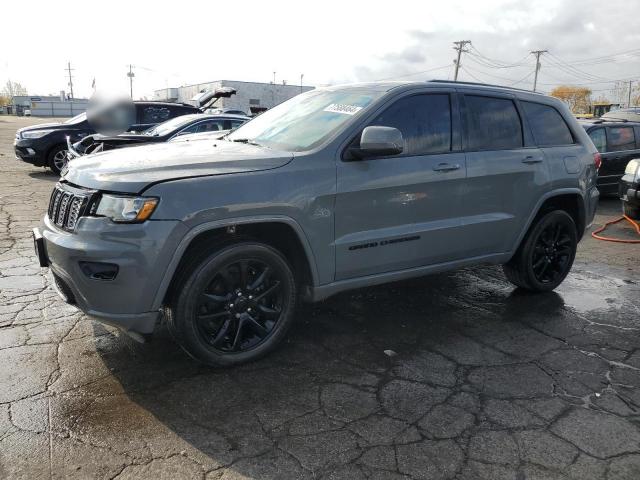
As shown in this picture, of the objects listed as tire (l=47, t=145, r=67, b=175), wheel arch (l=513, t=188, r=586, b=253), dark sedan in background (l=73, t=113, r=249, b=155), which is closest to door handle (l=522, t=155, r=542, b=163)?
wheel arch (l=513, t=188, r=586, b=253)

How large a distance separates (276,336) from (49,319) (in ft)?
6.21

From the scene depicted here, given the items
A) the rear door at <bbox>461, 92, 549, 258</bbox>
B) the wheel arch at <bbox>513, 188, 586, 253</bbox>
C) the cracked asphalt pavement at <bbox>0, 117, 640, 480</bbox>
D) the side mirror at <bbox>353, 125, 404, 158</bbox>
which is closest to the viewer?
the cracked asphalt pavement at <bbox>0, 117, 640, 480</bbox>

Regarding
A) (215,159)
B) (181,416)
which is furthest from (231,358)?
(215,159)

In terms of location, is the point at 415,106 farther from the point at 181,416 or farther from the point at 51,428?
the point at 51,428

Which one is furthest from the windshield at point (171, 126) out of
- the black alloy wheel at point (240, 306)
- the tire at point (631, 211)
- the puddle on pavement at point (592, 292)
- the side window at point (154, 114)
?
the tire at point (631, 211)

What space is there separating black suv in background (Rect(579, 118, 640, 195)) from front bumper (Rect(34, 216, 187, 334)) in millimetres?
9770

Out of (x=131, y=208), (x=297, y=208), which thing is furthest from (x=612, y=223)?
(x=131, y=208)

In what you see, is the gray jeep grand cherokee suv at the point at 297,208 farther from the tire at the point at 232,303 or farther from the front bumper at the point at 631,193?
the front bumper at the point at 631,193

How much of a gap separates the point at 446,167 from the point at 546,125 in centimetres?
151

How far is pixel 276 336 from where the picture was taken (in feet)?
11.7

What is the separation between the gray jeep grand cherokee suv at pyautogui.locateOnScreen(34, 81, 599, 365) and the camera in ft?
9.88

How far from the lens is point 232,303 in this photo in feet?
11.1

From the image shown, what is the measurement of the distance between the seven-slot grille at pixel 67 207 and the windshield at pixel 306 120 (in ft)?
4.47

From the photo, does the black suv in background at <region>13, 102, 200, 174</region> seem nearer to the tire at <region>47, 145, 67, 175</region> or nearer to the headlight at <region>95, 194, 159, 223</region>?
the tire at <region>47, 145, 67, 175</region>
